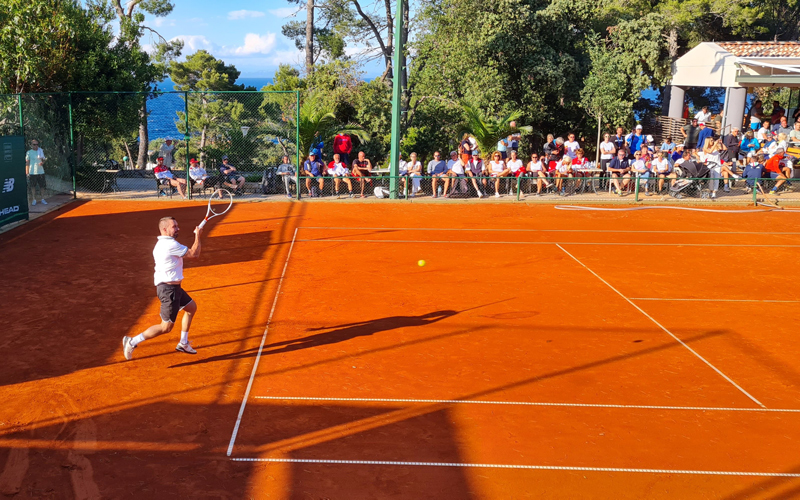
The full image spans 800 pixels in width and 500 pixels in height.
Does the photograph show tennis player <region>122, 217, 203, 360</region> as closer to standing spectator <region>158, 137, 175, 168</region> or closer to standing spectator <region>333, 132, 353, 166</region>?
standing spectator <region>333, 132, 353, 166</region>

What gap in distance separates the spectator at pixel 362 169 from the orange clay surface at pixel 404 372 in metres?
6.10

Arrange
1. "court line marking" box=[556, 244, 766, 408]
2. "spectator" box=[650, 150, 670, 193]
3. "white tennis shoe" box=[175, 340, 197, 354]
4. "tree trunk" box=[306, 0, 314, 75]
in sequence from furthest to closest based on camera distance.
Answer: "tree trunk" box=[306, 0, 314, 75] → "spectator" box=[650, 150, 670, 193] → "white tennis shoe" box=[175, 340, 197, 354] → "court line marking" box=[556, 244, 766, 408]

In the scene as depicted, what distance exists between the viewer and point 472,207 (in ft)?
67.2

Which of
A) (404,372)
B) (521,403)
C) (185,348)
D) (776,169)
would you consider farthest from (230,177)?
(776,169)

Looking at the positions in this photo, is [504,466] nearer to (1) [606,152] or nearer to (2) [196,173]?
(2) [196,173]

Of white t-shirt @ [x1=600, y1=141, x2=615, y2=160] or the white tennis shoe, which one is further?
white t-shirt @ [x1=600, y1=141, x2=615, y2=160]

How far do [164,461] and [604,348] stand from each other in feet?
18.8

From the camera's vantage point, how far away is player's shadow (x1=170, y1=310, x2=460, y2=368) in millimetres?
8773

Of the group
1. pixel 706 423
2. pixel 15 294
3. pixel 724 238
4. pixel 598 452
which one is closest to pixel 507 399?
pixel 598 452

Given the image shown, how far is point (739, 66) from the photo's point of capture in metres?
24.5

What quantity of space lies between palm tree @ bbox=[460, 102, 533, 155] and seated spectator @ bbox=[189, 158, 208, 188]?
28.3 feet

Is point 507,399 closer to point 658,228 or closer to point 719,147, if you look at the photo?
point 658,228

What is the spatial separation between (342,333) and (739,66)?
2122 cm

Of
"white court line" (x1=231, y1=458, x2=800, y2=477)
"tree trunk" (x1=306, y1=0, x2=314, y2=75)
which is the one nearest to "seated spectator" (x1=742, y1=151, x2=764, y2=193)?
"white court line" (x1=231, y1=458, x2=800, y2=477)
